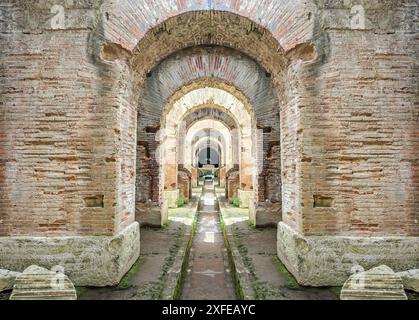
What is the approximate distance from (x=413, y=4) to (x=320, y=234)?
3567mm

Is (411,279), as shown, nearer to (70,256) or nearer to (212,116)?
(70,256)

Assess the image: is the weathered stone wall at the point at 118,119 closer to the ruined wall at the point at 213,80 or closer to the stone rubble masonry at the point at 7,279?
the stone rubble masonry at the point at 7,279

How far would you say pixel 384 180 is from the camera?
12.5 feet

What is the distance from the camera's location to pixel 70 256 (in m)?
3.71

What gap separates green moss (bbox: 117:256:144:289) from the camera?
3.71m

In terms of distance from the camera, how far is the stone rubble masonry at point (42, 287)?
300cm

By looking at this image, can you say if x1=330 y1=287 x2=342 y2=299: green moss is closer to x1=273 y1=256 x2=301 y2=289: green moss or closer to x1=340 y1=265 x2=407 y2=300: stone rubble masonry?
x1=340 y1=265 x2=407 y2=300: stone rubble masonry

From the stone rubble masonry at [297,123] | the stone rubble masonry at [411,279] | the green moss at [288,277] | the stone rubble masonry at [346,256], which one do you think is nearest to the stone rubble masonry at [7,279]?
the stone rubble masonry at [297,123]

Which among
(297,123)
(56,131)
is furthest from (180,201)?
(297,123)

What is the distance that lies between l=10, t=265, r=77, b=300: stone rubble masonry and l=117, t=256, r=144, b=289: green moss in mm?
717

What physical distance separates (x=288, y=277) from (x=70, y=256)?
3.10m

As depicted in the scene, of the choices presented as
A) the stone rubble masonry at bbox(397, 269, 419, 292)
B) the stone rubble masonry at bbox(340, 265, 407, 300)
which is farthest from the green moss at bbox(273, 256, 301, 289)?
the stone rubble masonry at bbox(397, 269, 419, 292)

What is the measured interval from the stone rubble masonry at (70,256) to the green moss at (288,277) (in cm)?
238

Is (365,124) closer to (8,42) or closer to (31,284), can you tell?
(31,284)
